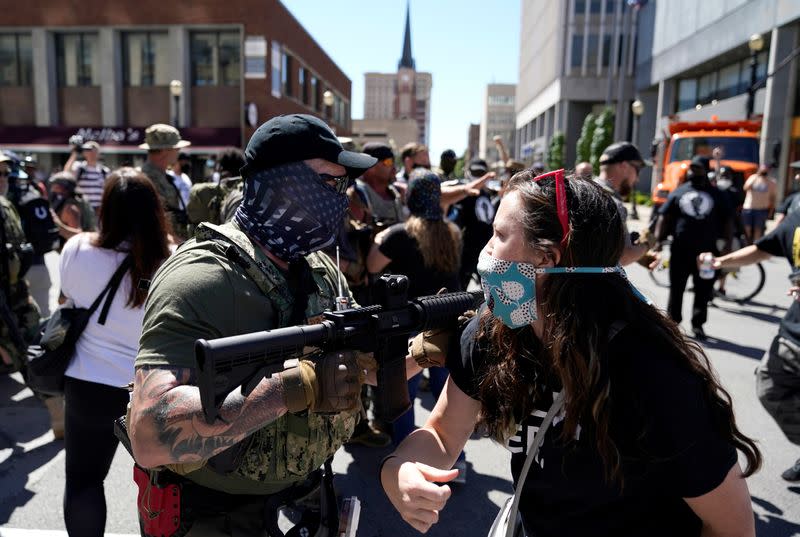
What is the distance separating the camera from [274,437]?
1758 millimetres

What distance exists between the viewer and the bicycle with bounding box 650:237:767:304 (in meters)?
8.89

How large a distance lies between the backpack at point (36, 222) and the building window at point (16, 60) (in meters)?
29.2

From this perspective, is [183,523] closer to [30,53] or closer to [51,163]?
[51,163]

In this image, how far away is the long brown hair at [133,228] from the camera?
2580 mm

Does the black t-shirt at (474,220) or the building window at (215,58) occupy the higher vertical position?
the building window at (215,58)

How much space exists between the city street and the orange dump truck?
1217 centimetres

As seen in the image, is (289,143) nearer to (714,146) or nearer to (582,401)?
(582,401)

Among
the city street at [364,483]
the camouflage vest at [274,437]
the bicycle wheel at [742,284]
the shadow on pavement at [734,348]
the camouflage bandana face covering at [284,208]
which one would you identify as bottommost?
the city street at [364,483]

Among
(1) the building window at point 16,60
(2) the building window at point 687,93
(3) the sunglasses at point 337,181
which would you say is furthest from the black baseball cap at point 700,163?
(2) the building window at point 687,93

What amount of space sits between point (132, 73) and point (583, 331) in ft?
103

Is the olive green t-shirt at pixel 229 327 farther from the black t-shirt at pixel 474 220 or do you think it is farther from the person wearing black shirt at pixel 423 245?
the black t-shirt at pixel 474 220

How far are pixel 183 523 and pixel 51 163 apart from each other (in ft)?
106

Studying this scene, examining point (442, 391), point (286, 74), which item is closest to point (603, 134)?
point (286, 74)

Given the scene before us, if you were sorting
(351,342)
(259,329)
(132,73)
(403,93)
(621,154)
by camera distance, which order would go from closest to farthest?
(351,342) → (259,329) → (621,154) → (132,73) → (403,93)
